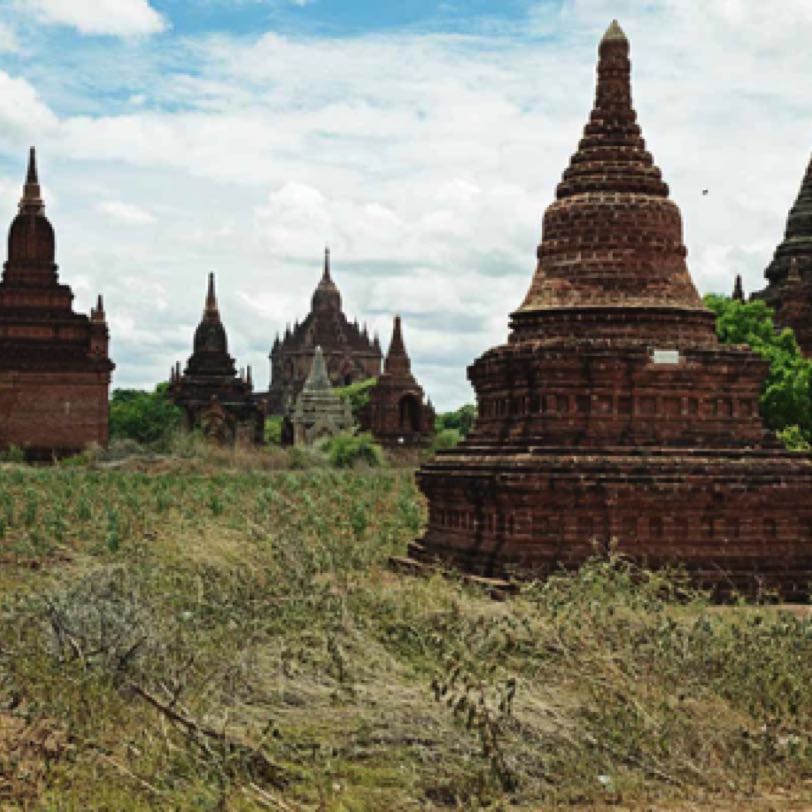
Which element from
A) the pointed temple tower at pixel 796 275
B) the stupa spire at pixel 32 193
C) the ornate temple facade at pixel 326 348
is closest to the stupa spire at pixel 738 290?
the pointed temple tower at pixel 796 275

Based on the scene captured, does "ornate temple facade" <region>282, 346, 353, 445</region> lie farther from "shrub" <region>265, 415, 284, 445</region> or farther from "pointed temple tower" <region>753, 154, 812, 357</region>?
"pointed temple tower" <region>753, 154, 812, 357</region>

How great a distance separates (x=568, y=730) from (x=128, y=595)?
3477 millimetres

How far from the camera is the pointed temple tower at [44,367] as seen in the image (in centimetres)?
4391

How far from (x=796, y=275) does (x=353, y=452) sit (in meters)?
16.8

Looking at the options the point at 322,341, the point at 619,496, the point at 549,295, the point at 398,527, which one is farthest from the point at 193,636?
the point at 322,341

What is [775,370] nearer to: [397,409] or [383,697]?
[383,697]

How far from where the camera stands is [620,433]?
580 inches

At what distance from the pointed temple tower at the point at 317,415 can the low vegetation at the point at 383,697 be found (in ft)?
163

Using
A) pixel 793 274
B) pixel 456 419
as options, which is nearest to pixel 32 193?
pixel 793 274

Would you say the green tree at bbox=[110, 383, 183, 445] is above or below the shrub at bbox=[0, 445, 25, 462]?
above

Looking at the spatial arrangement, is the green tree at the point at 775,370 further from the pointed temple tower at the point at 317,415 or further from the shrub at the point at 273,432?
the shrub at the point at 273,432

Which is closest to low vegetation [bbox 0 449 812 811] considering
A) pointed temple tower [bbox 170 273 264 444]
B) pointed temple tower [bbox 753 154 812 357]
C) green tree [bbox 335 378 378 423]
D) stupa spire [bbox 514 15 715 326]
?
stupa spire [bbox 514 15 715 326]

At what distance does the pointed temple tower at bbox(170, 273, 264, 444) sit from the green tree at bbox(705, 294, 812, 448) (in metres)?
26.5

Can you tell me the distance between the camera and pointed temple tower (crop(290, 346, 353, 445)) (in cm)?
6169
